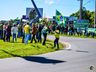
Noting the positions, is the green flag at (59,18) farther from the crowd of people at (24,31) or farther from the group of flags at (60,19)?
the crowd of people at (24,31)

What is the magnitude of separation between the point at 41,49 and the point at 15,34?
6884 mm

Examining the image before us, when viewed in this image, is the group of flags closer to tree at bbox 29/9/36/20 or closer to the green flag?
the green flag

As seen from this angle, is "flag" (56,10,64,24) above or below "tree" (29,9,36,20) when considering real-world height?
below

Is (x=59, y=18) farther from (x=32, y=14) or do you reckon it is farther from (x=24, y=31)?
(x=24, y=31)

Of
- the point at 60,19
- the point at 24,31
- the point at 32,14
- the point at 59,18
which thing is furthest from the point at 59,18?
the point at 24,31

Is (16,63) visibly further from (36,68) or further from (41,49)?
(41,49)

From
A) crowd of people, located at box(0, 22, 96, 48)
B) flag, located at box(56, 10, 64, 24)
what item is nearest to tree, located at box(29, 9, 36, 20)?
crowd of people, located at box(0, 22, 96, 48)

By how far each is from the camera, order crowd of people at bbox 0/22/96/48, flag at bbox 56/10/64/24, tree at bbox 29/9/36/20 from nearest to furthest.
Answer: crowd of people at bbox 0/22/96/48, tree at bbox 29/9/36/20, flag at bbox 56/10/64/24

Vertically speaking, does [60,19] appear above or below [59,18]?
below

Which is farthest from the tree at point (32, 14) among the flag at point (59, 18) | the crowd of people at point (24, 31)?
the flag at point (59, 18)

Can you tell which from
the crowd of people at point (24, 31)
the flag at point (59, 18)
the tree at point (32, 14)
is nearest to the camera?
the crowd of people at point (24, 31)

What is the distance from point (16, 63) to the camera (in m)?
16.7

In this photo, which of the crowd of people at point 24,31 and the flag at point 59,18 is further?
the flag at point 59,18

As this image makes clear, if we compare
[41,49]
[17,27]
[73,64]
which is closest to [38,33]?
[17,27]
